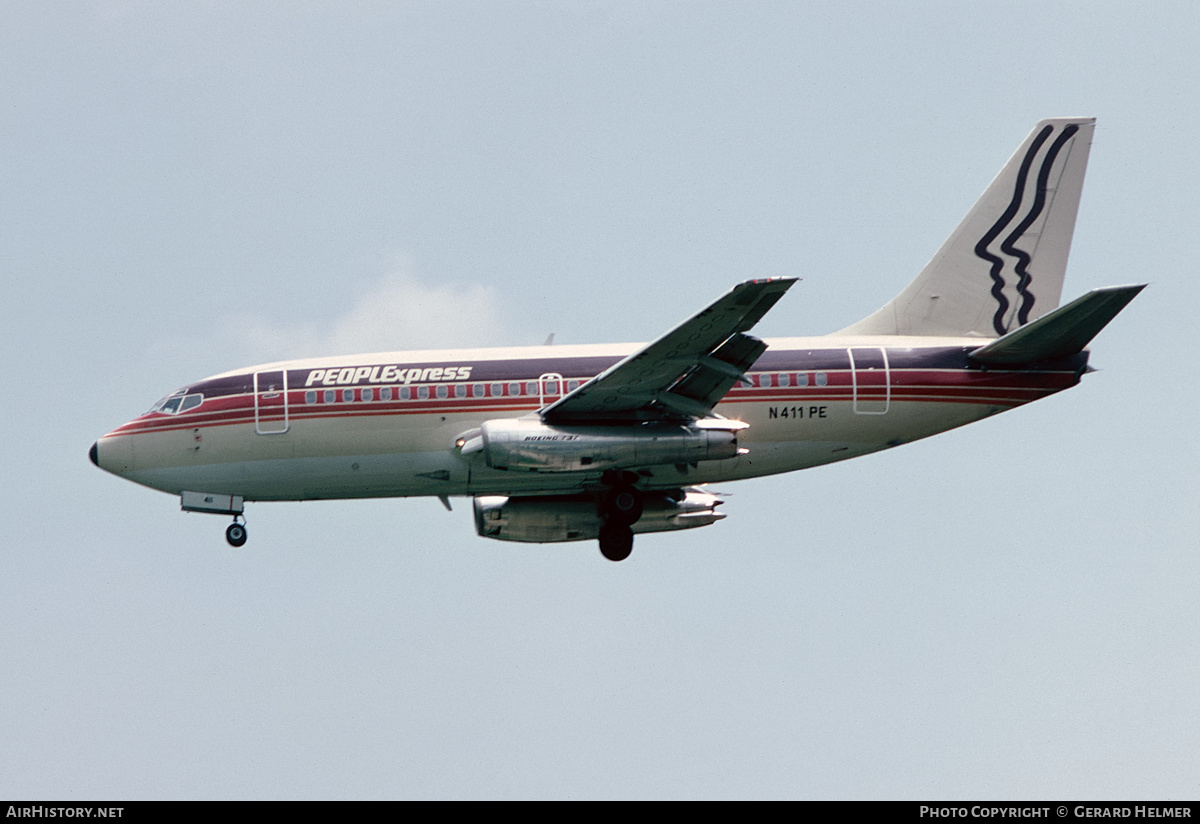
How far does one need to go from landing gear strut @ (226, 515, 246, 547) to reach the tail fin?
15.7 meters

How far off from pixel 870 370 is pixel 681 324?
6.84m

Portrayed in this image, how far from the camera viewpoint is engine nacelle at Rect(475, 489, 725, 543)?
3691 cm

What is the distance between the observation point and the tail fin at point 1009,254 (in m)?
37.1

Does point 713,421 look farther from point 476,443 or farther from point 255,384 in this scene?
point 255,384

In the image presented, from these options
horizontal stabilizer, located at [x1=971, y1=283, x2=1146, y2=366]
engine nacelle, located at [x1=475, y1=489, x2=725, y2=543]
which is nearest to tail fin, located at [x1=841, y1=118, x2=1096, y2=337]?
horizontal stabilizer, located at [x1=971, y1=283, x2=1146, y2=366]

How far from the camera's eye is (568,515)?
121ft

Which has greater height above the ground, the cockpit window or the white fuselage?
the cockpit window

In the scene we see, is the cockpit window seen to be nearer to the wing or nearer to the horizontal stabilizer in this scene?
the wing

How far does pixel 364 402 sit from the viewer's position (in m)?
34.2

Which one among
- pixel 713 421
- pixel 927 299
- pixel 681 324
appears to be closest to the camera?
pixel 681 324
